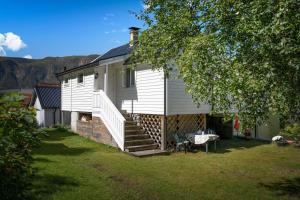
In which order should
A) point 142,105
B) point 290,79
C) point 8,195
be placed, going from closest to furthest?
point 8,195, point 290,79, point 142,105

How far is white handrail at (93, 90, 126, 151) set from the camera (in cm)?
1411

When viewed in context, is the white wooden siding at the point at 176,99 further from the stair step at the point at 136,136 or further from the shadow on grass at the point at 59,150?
the shadow on grass at the point at 59,150

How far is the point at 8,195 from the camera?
3.31m

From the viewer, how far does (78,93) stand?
21.3 meters

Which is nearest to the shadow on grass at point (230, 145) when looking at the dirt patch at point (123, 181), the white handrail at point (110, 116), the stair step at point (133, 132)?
the stair step at point (133, 132)

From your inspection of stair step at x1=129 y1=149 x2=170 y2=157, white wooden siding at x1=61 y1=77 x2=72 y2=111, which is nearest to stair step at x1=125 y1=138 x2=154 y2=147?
stair step at x1=129 y1=149 x2=170 y2=157

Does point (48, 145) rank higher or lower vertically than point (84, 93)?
lower

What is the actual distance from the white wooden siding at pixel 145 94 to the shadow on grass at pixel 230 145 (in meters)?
2.85

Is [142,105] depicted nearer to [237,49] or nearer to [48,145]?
[48,145]

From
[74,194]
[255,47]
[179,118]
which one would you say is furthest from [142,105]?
[255,47]

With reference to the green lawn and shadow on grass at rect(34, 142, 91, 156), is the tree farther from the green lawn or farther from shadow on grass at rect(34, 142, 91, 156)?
shadow on grass at rect(34, 142, 91, 156)

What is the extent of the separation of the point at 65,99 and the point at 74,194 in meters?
17.4

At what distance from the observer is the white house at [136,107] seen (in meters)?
14.2

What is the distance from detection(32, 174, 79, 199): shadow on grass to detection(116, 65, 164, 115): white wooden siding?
20.2 feet
